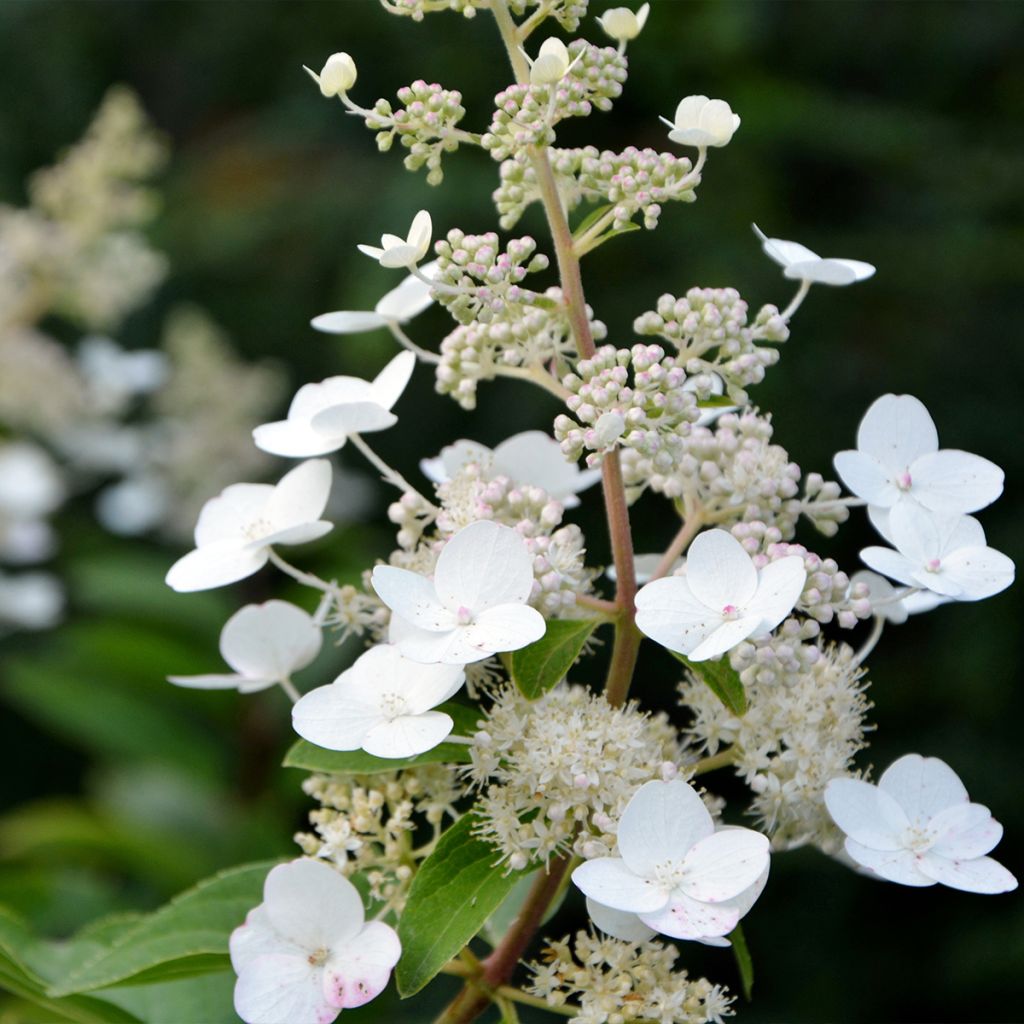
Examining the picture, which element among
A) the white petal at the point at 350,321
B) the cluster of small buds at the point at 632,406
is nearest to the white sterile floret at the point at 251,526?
the white petal at the point at 350,321

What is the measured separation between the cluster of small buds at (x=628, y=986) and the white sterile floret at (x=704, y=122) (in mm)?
506

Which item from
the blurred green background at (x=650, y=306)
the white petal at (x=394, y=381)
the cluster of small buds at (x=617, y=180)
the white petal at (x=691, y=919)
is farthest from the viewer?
the blurred green background at (x=650, y=306)

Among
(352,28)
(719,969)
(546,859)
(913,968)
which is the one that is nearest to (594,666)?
(719,969)

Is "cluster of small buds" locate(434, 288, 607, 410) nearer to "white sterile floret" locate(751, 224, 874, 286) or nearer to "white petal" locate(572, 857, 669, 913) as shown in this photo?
"white sterile floret" locate(751, 224, 874, 286)

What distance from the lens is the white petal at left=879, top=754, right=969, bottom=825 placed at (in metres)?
0.84

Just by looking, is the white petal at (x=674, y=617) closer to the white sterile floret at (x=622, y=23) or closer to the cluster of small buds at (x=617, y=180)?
the cluster of small buds at (x=617, y=180)

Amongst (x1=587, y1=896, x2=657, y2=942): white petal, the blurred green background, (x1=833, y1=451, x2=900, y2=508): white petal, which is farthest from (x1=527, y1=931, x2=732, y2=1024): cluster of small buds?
the blurred green background

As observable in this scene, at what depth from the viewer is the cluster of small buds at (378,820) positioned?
85cm

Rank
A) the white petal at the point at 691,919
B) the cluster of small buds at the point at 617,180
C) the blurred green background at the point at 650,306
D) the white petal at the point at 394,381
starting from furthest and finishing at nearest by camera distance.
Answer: the blurred green background at the point at 650,306 < the white petal at the point at 394,381 < the cluster of small buds at the point at 617,180 < the white petal at the point at 691,919

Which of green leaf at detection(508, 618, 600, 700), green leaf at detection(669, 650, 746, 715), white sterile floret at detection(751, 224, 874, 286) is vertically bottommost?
green leaf at detection(508, 618, 600, 700)

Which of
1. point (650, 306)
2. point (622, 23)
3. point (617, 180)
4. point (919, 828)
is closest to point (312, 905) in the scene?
point (919, 828)

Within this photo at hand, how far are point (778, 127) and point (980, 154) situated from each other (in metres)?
0.41

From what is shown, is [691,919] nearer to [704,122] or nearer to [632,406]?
[632,406]

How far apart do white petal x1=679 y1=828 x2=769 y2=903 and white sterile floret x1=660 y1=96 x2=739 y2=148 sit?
16.8 inches
